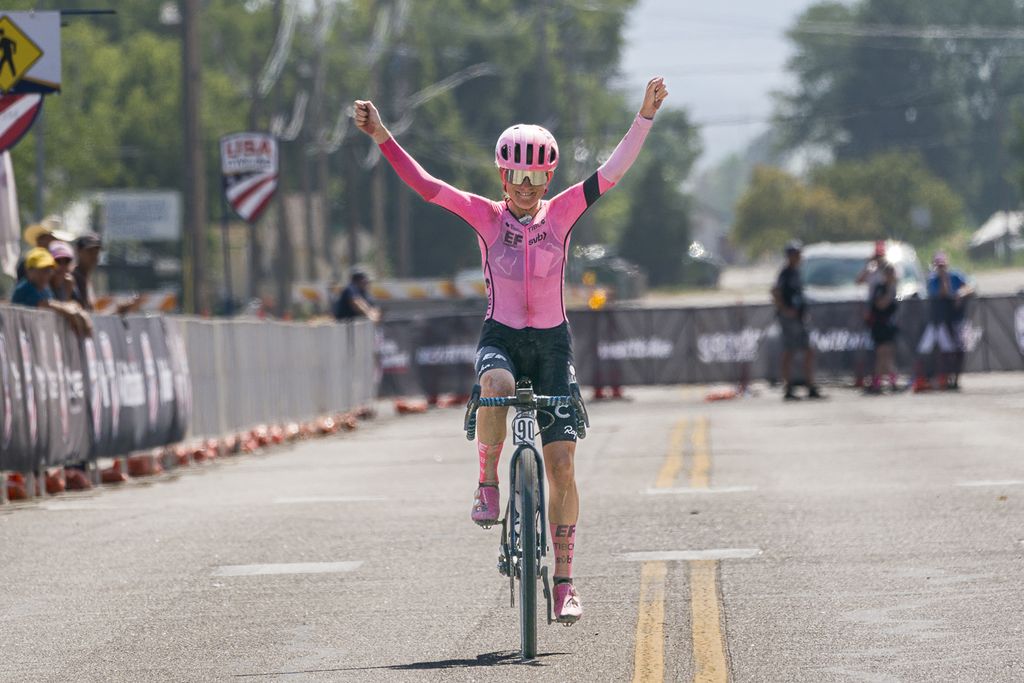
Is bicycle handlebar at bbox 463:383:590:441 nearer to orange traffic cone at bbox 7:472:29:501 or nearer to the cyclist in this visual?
the cyclist

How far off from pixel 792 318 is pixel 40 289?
13.8 m

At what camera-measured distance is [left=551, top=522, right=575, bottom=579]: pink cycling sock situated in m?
8.29

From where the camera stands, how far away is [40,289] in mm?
16219

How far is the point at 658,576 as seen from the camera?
1009 cm

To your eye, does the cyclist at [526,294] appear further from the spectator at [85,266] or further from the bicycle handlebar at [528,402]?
the spectator at [85,266]

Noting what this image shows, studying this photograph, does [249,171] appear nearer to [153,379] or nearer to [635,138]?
[153,379]

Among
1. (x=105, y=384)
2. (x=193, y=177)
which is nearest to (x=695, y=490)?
(x=105, y=384)

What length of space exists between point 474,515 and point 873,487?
664 centimetres

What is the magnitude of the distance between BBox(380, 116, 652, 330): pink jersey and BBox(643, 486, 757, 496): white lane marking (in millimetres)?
5881

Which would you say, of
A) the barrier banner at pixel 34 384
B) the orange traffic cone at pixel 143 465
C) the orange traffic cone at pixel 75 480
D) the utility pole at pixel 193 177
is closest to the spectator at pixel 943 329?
the utility pole at pixel 193 177

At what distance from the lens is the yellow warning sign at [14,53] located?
56.4 ft

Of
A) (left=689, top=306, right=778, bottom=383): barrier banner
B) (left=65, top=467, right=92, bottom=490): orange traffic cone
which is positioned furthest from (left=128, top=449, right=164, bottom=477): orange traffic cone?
(left=689, top=306, right=778, bottom=383): barrier banner

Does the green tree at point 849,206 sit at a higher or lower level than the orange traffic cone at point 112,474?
higher

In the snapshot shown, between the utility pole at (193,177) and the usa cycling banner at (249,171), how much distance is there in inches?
28.8
